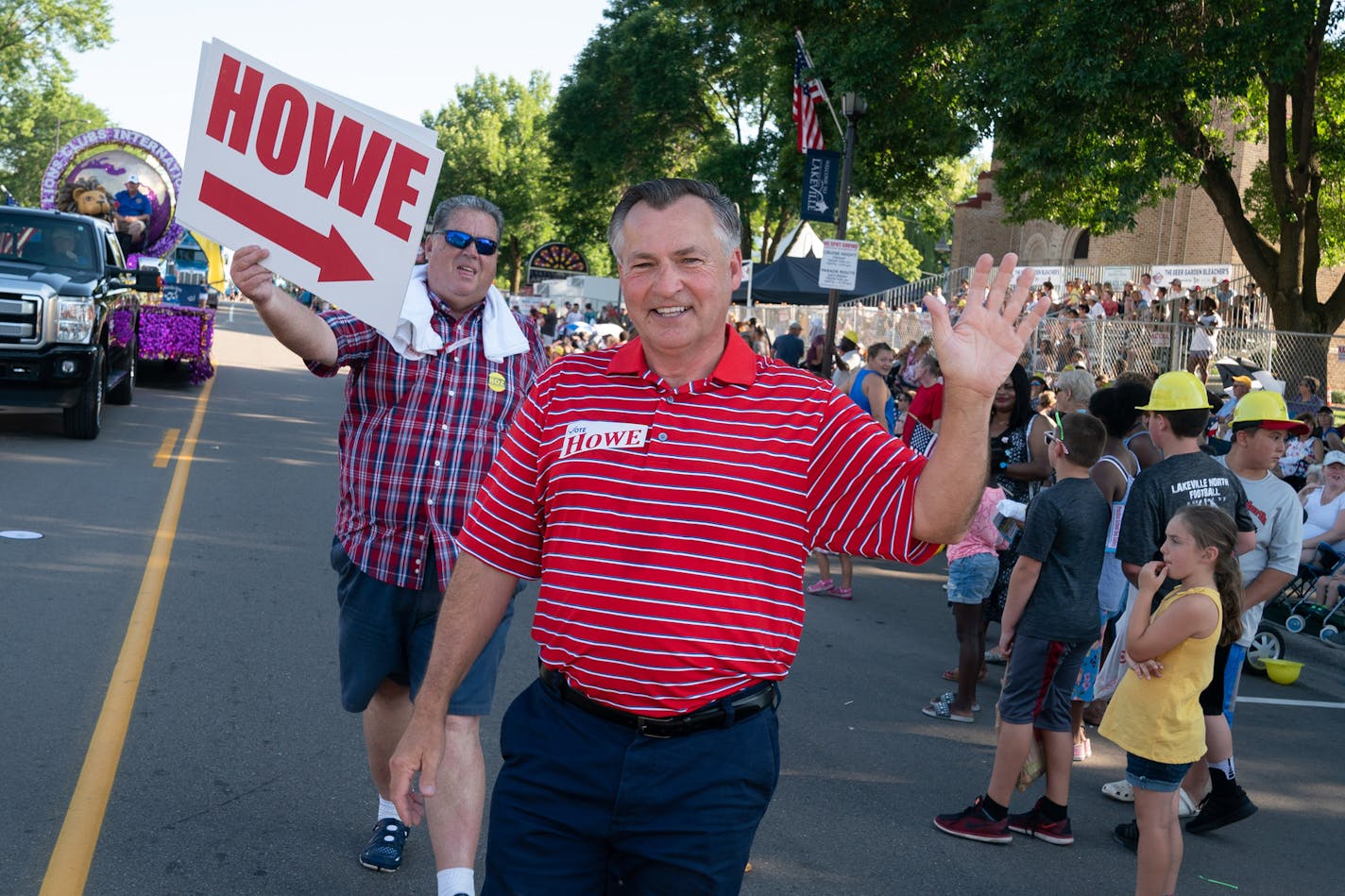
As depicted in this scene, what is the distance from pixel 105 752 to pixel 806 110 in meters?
16.4

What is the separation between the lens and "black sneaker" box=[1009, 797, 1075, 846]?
5410 millimetres

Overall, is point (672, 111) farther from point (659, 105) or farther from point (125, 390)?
point (125, 390)

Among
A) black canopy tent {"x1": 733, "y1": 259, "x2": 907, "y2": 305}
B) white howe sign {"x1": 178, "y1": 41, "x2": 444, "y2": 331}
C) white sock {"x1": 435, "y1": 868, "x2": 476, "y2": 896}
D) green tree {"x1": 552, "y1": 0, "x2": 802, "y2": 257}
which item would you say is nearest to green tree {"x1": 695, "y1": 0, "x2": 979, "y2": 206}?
black canopy tent {"x1": 733, "y1": 259, "x2": 907, "y2": 305}

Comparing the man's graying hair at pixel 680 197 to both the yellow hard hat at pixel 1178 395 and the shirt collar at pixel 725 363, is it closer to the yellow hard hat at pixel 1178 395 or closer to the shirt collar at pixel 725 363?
the shirt collar at pixel 725 363

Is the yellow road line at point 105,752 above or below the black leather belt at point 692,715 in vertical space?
below

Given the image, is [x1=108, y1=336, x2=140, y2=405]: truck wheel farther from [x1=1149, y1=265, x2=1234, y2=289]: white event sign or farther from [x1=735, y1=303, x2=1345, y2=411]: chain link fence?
[x1=1149, y1=265, x2=1234, y2=289]: white event sign

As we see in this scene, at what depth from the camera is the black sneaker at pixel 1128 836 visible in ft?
17.9

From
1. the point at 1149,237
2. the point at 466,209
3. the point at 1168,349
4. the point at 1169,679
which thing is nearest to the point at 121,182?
the point at 1168,349

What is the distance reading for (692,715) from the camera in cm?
260

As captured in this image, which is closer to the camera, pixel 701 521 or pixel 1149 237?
pixel 701 521

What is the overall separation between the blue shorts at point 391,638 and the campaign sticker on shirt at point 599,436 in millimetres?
1547

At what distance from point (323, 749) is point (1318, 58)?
16.4 metres

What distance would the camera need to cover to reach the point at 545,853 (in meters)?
2.63

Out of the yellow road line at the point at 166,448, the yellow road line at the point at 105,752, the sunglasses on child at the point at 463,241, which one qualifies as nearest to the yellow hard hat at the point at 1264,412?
the sunglasses on child at the point at 463,241
